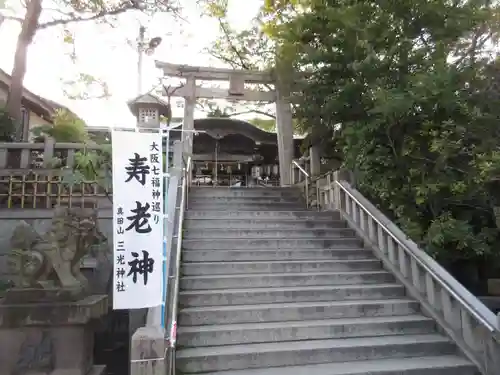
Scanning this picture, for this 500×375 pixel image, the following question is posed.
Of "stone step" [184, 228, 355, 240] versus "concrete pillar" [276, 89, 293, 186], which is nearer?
"stone step" [184, 228, 355, 240]

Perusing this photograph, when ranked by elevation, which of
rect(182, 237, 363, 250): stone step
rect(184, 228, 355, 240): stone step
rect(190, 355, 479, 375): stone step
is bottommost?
rect(190, 355, 479, 375): stone step

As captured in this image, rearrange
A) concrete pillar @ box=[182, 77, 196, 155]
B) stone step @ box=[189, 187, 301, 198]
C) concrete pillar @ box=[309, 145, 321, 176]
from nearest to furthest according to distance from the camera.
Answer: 1. stone step @ box=[189, 187, 301, 198]
2. concrete pillar @ box=[309, 145, 321, 176]
3. concrete pillar @ box=[182, 77, 196, 155]

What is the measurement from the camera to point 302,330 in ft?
15.8

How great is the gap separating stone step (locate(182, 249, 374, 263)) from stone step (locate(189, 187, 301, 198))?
2832mm

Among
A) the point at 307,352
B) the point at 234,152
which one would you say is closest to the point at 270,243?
the point at 307,352

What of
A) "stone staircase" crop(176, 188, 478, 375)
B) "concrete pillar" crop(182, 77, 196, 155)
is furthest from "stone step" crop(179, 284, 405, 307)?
"concrete pillar" crop(182, 77, 196, 155)

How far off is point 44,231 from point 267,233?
411 cm

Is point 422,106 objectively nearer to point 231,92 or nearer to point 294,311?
point 294,311

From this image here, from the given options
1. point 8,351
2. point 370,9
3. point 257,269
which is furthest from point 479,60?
point 8,351

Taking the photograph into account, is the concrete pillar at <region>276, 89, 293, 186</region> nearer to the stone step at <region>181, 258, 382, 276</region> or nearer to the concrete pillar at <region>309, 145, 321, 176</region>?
the concrete pillar at <region>309, 145, 321, 176</region>

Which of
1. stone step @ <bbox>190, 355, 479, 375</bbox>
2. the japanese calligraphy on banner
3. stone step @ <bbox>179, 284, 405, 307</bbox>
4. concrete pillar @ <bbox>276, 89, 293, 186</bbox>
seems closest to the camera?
the japanese calligraphy on banner

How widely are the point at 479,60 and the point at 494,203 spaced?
7.75 feet

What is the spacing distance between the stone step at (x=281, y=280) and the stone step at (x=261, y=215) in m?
2.07

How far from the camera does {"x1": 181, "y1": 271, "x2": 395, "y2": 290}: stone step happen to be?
564 centimetres
